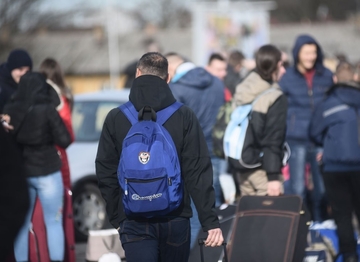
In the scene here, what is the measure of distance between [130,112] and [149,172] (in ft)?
1.53

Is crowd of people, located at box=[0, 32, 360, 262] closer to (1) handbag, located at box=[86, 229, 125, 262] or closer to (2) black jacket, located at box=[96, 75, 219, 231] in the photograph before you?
(2) black jacket, located at box=[96, 75, 219, 231]

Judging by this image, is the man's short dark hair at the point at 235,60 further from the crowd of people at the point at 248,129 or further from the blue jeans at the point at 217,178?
the blue jeans at the point at 217,178

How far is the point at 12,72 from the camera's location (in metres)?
7.18

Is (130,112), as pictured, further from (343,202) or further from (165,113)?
(343,202)

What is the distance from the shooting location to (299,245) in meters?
6.42

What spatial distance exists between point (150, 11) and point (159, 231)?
6901 cm

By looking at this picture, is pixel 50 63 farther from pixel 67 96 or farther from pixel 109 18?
pixel 109 18

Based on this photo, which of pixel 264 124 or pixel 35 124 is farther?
pixel 35 124

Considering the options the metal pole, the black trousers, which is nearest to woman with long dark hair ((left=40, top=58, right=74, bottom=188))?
the black trousers

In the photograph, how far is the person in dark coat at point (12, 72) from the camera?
712cm

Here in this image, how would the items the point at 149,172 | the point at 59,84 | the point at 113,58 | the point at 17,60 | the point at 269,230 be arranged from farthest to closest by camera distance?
the point at 113,58 → the point at 59,84 → the point at 17,60 → the point at 269,230 → the point at 149,172

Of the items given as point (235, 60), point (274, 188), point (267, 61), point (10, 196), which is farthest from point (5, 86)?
point (235, 60)

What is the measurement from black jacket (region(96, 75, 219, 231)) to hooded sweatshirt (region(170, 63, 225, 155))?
2565 mm

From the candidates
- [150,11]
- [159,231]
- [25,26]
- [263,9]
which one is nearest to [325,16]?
[150,11]
